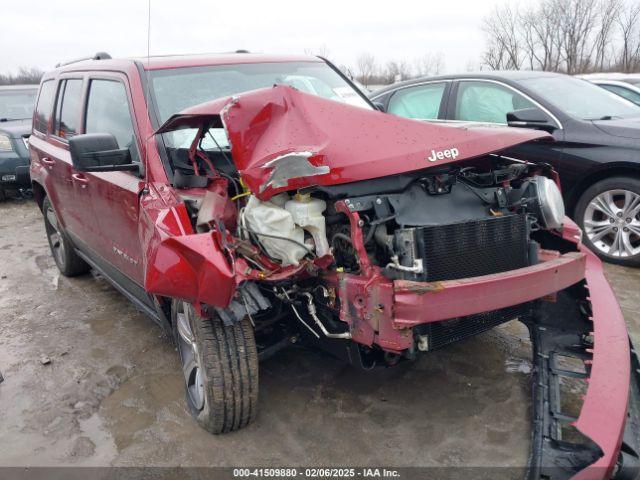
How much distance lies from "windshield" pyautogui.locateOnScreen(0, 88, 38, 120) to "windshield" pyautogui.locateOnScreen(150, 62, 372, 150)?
25.8ft

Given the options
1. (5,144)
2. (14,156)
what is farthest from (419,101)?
(5,144)

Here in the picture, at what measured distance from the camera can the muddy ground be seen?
2.53m

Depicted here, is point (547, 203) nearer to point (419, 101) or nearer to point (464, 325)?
point (464, 325)

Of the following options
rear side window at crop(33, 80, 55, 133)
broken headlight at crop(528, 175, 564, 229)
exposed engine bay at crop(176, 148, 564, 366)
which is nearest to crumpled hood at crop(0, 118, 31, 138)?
rear side window at crop(33, 80, 55, 133)

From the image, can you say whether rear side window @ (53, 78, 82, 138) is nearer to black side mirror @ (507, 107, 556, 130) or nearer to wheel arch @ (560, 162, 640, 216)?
black side mirror @ (507, 107, 556, 130)

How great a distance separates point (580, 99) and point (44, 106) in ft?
16.1

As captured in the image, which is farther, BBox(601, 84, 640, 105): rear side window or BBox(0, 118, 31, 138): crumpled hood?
BBox(0, 118, 31, 138): crumpled hood

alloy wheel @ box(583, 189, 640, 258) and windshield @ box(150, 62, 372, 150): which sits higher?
windshield @ box(150, 62, 372, 150)

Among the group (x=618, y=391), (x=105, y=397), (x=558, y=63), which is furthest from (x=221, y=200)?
(x=558, y=63)

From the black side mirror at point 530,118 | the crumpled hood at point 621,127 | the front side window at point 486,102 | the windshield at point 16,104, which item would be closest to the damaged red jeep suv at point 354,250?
the black side mirror at point 530,118

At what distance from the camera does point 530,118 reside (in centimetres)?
413

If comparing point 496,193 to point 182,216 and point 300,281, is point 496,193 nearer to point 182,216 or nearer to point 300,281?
point 300,281

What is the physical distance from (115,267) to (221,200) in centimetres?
147

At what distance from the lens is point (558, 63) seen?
99.7 ft
